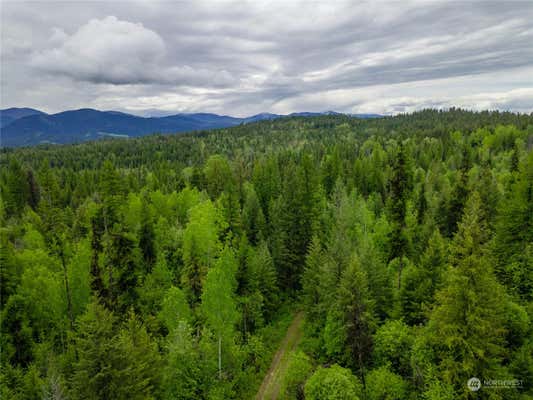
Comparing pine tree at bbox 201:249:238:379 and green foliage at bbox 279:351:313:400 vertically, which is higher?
pine tree at bbox 201:249:238:379

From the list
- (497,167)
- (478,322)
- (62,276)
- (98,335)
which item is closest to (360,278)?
(478,322)

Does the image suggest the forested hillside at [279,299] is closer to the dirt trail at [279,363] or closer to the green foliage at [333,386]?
the green foliage at [333,386]
